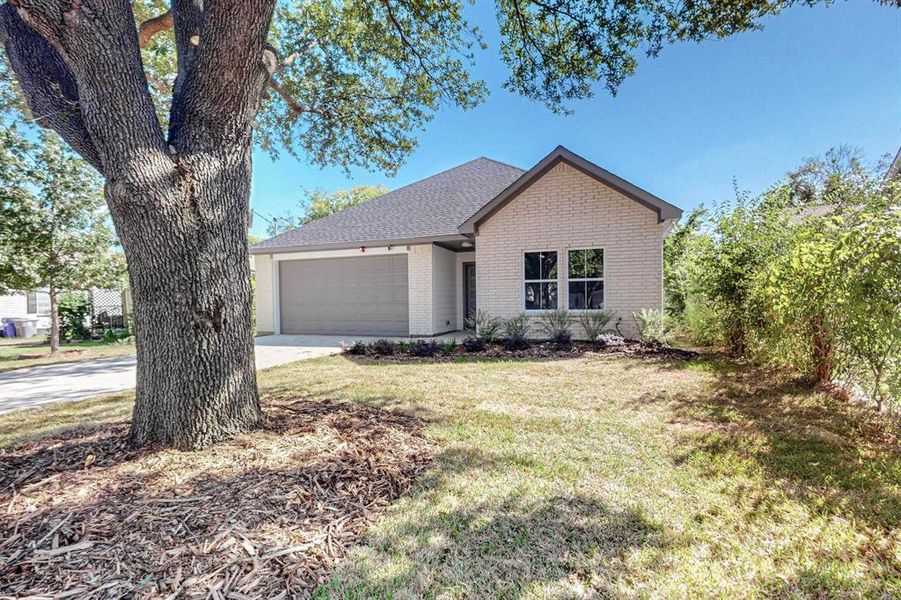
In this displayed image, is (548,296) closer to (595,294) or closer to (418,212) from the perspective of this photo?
(595,294)

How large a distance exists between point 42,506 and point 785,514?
4.71 meters

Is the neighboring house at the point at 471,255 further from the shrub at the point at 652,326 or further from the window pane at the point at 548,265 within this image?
the shrub at the point at 652,326

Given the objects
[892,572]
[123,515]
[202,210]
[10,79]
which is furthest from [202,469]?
[10,79]

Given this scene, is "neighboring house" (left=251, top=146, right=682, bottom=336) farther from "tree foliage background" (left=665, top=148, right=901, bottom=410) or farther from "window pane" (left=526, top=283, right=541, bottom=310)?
"tree foliage background" (left=665, top=148, right=901, bottom=410)

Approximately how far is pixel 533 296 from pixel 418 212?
538 centimetres

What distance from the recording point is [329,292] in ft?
43.6

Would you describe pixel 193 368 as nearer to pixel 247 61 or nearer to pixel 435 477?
pixel 435 477

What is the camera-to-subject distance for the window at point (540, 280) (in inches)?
413

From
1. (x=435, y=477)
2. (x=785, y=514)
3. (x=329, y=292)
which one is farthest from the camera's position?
(x=329, y=292)

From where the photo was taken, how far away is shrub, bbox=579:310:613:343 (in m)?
9.60

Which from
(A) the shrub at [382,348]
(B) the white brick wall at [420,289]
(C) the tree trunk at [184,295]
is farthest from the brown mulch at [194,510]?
(B) the white brick wall at [420,289]

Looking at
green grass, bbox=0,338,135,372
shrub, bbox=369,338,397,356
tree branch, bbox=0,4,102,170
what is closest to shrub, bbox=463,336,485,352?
shrub, bbox=369,338,397,356

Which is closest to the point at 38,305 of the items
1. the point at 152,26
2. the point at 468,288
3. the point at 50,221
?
the point at 50,221

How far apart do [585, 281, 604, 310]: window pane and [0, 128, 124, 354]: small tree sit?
46.0 feet
